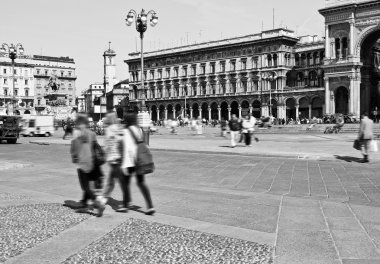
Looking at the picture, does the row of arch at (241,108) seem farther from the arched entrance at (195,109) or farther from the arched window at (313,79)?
the arched window at (313,79)

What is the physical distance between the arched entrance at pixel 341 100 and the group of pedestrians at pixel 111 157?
197ft

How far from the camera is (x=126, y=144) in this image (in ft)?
22.4

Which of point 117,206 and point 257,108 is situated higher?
point 257,108

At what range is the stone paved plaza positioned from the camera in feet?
16.0

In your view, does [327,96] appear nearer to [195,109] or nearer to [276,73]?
[276,73]

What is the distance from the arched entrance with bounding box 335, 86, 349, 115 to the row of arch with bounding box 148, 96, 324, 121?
28.7ft

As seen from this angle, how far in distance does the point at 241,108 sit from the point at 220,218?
3016 inches

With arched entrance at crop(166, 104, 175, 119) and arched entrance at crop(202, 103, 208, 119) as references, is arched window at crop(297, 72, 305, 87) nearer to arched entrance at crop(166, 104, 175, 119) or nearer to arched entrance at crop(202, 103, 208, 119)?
arched entrance at crop(202, 103, 208, 119)

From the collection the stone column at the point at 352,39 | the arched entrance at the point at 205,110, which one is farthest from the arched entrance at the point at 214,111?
the stone column at the point at 352,39

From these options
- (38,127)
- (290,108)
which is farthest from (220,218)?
(290,108)

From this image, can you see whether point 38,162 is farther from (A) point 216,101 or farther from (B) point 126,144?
(A) point 216,101

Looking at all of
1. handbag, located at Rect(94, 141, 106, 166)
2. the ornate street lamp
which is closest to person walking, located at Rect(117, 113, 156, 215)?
handbag, located at Rect(94, 141, 106, 166)

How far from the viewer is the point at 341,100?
63.3m

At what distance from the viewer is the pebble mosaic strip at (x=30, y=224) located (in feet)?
17.1
